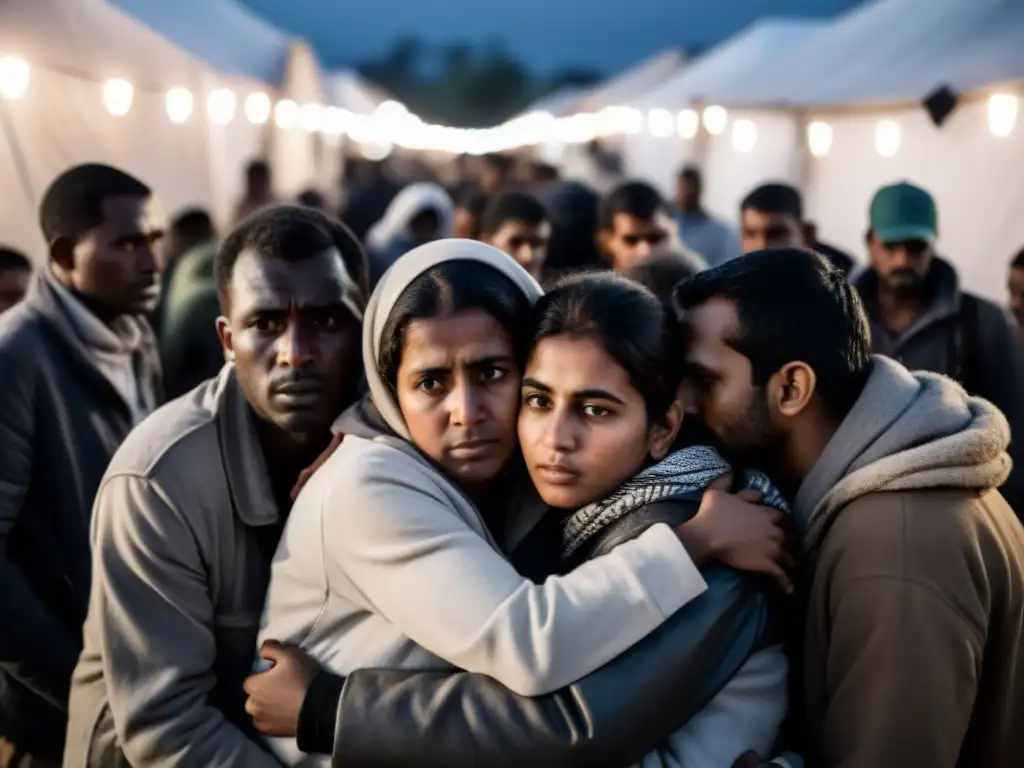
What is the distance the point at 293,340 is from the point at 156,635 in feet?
2.19

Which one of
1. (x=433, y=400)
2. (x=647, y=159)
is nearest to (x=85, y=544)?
(x=433, y=400)

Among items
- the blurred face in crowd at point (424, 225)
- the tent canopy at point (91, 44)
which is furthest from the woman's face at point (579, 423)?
the tent canopy at point (91, 44)

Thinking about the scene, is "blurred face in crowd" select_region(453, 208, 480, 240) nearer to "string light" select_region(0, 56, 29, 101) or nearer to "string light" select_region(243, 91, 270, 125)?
"string light" select_region(0, 56, 29, 101)

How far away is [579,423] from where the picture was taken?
1860 mm

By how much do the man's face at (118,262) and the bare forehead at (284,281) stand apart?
42.2 inches

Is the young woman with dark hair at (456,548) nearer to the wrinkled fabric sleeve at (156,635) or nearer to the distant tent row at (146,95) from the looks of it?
the wrinkled fabric sleeve at (156,635)

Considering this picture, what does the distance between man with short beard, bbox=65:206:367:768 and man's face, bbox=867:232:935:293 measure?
121 inches

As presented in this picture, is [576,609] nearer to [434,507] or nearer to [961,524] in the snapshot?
[434,507]

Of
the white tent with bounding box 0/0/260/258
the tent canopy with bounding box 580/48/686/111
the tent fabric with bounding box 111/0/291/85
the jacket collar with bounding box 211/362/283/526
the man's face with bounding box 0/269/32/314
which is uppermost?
the tent canopy with bounding box 580/48/686/111

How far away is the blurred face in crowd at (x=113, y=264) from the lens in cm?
319

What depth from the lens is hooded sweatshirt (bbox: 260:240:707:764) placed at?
1.64 metres

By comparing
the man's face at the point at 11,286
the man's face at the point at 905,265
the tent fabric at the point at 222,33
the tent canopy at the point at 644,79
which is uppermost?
the tent canopy at the point at 644,79

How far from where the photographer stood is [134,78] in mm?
9250

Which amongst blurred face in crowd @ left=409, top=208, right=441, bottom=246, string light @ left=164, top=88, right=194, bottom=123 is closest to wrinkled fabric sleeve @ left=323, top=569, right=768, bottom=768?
blurred face in crowd @ left=409, top=208, right=441, bottom=246
